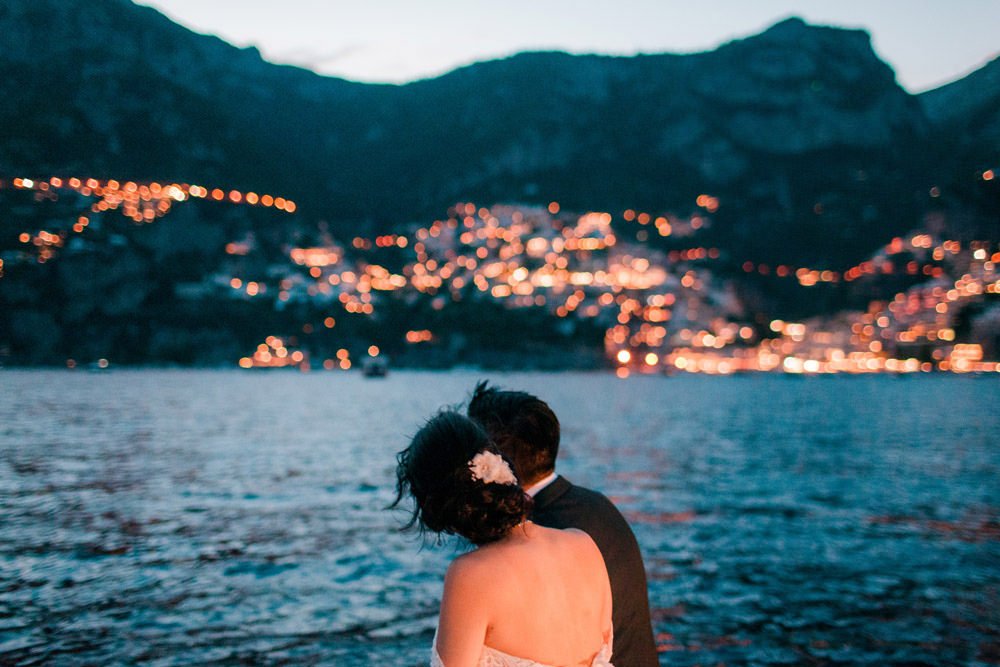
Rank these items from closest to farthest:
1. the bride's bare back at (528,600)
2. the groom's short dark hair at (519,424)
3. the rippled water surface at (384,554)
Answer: the bride's bare back at (528,600) → the groom's short dark hair at (519,424) → the rippled water surface at (384,554)

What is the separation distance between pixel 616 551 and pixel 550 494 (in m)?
0.40

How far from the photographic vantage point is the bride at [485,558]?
2.44 meters

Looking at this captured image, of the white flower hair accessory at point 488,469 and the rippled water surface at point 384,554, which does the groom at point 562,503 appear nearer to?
the white flower hair accessory at point 488,469

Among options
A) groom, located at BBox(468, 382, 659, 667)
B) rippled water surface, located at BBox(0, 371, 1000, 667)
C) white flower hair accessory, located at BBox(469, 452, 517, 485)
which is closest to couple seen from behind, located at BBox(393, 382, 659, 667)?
white flower hair accessory, located at BBox(469, 452, 517, 485)

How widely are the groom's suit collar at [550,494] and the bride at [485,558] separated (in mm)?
892

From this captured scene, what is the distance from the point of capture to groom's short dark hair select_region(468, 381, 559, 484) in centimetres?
338

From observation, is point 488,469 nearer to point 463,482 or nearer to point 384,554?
point 463,482

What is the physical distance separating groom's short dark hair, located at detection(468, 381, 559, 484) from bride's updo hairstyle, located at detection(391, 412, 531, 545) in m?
0.83

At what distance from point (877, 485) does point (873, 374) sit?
7456 inches

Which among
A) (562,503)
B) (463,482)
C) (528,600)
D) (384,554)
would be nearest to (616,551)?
(562,503)

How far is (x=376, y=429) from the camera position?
43.1 m

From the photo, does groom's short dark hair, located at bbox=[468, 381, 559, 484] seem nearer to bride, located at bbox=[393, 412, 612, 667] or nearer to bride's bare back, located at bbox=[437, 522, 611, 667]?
bride's bare back, located at bbox=[437, 522, 611, 667]

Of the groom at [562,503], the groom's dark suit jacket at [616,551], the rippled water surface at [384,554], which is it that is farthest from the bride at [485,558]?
the rippled water surface at [384,554]

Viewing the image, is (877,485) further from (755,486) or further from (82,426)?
(82,426)
